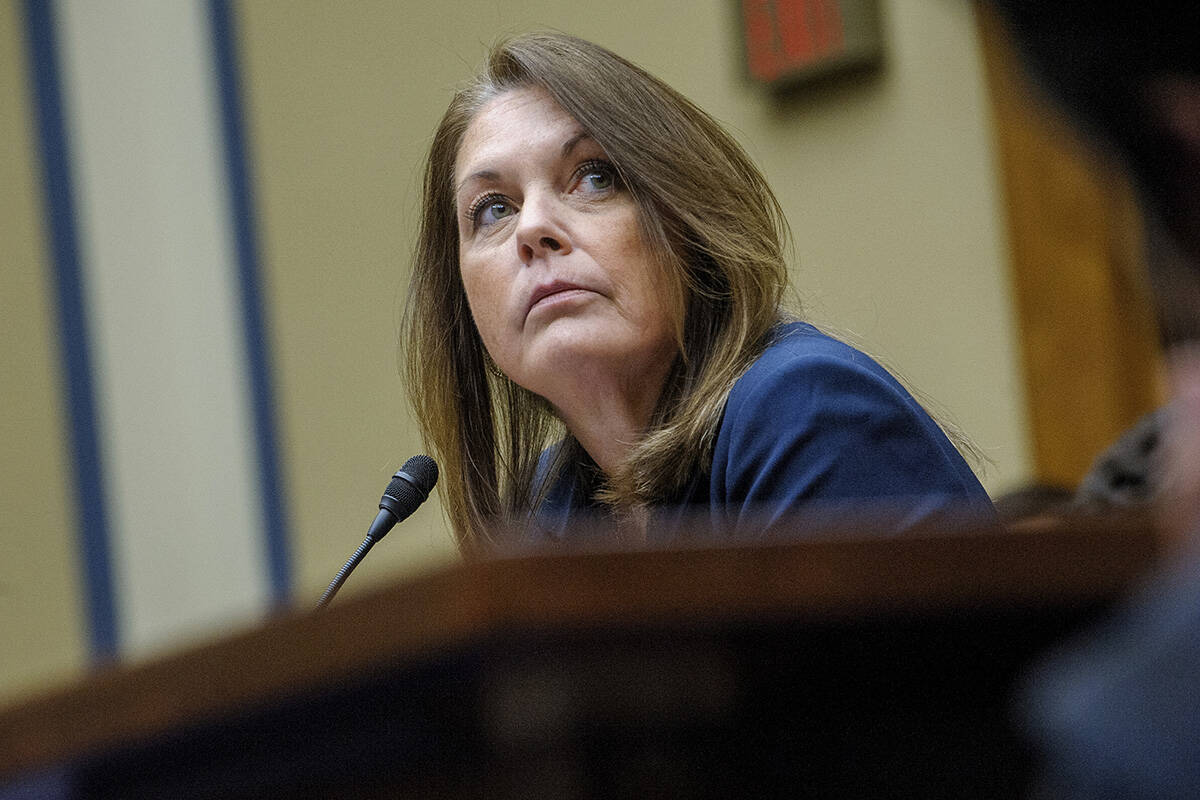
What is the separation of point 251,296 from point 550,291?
3362 millimetres

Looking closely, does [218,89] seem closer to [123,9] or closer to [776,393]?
[123,9]

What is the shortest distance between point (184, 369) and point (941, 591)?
4.96m

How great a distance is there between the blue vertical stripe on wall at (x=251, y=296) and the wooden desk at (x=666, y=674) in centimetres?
454

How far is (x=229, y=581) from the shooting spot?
529 centimetres

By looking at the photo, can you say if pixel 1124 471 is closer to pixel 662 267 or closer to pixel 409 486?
pixel 662 267

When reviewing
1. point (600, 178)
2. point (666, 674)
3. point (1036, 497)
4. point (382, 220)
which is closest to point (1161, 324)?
point (666, 674)

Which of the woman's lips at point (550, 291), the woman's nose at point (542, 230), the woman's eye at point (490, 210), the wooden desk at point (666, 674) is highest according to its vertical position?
the woman's eye at point (490, 210)

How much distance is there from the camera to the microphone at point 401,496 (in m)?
1.98

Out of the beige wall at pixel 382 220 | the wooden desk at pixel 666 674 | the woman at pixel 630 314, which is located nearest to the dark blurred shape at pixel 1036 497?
the beige wall at pixel 382 220

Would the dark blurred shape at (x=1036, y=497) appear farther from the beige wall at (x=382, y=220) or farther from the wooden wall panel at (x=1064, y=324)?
the beige wall at (x=382, y=220)

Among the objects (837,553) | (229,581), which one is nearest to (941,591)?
A: (837,553)

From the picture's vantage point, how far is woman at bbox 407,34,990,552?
5.48 ft

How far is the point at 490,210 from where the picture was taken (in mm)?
2252

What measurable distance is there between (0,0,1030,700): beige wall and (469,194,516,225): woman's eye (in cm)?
168
